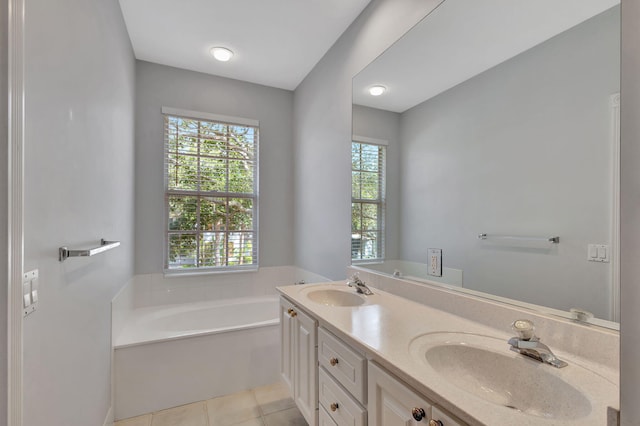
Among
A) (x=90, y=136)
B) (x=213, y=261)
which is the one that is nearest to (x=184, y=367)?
(x=213, y=261)

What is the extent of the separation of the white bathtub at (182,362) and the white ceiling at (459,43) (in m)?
2.01

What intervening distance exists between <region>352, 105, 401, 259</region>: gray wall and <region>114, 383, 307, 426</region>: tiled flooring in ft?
4.36

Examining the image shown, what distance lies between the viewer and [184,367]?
7.24ft

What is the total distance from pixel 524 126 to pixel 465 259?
63 centimetres

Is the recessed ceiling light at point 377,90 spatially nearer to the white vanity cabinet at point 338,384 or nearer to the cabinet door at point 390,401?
the white vanity cabinet at point 338,384

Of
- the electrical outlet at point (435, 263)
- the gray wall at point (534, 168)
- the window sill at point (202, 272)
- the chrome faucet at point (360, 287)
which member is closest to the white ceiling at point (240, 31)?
the gray wall at point (534, 168)

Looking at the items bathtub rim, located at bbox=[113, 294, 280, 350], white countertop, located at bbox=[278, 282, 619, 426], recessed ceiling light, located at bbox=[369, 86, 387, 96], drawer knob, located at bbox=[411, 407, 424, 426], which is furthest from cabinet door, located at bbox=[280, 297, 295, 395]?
recessed ceiling light, located at bbox=[369, 86, 387, 96]

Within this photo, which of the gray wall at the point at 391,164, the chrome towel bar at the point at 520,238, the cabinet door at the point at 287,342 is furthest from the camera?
the gray wall at the point at 391,164

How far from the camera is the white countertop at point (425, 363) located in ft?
2.25

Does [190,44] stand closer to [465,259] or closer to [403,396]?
[465,259]

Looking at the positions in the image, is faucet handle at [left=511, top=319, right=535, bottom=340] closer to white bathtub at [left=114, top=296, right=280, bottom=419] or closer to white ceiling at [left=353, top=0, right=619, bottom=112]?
white ceiling at [left=353, top=0, right=619, bottom=112]

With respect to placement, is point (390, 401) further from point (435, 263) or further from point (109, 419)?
point (109, 419)
